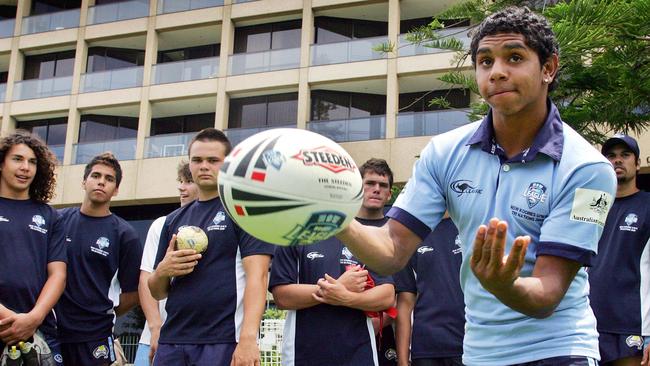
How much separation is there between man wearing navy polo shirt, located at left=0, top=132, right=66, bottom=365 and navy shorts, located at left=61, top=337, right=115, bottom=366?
17 centimetres

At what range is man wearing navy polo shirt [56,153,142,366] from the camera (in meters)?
5.70

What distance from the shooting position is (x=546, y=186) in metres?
2.83

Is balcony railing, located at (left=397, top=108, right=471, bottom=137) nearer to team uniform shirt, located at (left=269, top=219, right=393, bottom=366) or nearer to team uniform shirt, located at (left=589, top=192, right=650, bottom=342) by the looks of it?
team uniform shirt, located at (left=589, top=192, right=650, bottom=342)

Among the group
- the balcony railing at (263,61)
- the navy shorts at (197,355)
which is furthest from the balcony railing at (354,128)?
the navy shorts at (197,355)

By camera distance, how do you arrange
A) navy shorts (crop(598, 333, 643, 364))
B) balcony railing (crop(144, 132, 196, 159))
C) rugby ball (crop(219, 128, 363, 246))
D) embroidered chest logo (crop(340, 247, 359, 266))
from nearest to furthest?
rugby ball (crop(219, 128, 363, 246)), navy shorts (crop(598, 333, 643, 364)), embroidered chest logo (crop(340, 247, 359, 266)), balcony railing (crop(144, 132, 196, 159))

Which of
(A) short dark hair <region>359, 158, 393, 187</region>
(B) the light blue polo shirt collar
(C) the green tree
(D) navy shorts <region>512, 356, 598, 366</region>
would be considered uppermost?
(C) the green tree

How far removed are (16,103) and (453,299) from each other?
85.4ft

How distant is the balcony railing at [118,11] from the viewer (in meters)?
27.4

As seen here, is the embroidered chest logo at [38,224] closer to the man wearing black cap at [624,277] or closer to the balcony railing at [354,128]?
the man wearing black cap at [624,277]

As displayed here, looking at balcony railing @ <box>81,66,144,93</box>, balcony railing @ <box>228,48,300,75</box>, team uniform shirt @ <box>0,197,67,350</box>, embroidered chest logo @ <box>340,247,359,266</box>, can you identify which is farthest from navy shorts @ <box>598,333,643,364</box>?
balcony railing @ <box>81,66,144,93</box>

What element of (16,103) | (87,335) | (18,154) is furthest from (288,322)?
(16,103)

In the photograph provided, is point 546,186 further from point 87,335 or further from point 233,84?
point 233,84

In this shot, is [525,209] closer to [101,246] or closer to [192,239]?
[192,239]

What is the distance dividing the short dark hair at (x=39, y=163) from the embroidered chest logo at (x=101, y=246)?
0.55m
